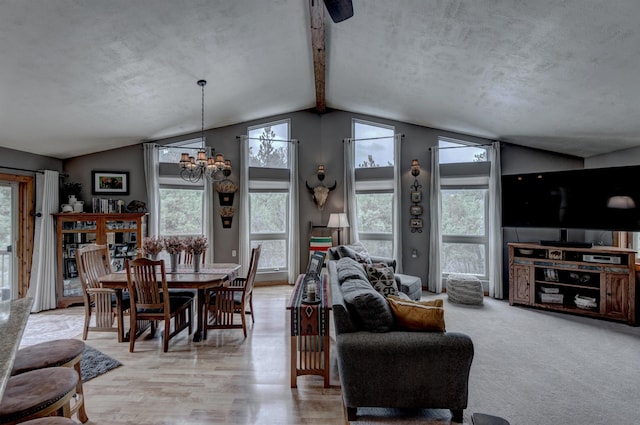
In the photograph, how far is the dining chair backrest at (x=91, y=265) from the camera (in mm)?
3457

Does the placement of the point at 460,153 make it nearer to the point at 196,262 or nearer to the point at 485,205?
the point at 485,205

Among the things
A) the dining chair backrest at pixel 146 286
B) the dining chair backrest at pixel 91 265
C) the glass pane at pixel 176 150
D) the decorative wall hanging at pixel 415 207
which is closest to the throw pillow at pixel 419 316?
the dining chair backrest at pixel 146 286

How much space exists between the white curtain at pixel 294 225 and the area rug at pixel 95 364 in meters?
3.32

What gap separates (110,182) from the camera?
5.22m

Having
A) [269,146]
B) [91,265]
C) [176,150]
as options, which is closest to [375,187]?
[269,146]

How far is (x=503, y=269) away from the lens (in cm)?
522

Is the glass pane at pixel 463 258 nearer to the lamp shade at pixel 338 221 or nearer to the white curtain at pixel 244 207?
the lamp shade at pixel 338 221

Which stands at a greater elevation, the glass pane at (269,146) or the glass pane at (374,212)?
the glass pane at (269,146)

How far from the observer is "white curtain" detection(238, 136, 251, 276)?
5637mm

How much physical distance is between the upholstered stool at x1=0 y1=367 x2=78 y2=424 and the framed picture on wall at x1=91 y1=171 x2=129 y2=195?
14.5 feet

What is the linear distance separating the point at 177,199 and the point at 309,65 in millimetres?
3462

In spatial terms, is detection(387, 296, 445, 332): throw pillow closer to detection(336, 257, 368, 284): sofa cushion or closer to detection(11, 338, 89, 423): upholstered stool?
detection(336, 257, 368, 284): sofa cushion

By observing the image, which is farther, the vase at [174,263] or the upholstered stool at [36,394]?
the vase at [174,263]

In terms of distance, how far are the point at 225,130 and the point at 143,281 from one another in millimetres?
3558
